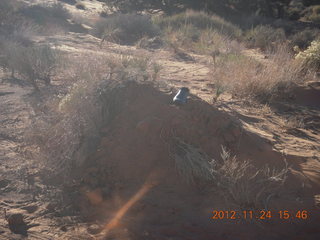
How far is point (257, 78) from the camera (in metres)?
7.63

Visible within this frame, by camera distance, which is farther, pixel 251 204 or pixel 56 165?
pixel 56 165

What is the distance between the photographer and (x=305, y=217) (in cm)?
394

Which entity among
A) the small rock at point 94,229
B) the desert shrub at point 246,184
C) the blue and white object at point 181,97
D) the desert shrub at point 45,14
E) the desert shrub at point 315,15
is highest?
the blue and white object at point 181,97

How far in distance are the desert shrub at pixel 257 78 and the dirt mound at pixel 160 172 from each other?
2.27 meters

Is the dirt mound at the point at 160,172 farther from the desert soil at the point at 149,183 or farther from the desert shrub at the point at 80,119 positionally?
the desert shrub at the point at 80,119

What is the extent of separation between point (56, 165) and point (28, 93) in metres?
3.40

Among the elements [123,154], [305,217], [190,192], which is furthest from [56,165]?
[305,217]

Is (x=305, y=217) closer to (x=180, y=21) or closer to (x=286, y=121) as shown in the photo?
(x=286, y=121)

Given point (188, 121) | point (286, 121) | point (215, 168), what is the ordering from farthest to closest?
1. point (286, 121)
2. point (188, 121)
3. point (215, 168)

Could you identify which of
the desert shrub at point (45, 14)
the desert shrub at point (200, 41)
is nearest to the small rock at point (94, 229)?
the desert shrub at point (200, 41)

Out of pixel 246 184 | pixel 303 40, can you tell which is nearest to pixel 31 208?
pixel 246 184

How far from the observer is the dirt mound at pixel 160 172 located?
3.78 meters
